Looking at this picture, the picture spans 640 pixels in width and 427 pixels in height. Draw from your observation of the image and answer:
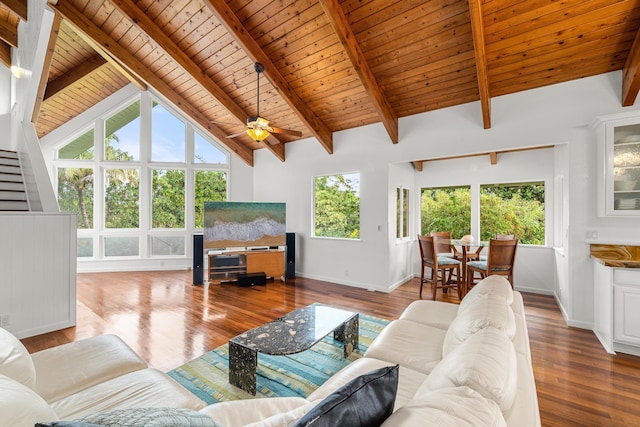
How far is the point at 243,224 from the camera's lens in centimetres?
558

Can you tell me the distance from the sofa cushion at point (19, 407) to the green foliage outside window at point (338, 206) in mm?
4750

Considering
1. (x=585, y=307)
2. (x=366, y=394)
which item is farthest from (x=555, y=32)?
(x=366, y=394)

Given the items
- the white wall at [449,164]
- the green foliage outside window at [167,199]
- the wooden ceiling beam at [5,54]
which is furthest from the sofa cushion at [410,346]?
the wooden ceiling beam at [5,54]

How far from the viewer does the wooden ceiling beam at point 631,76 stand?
2771mm

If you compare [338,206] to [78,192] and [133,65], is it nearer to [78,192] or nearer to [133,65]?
[133,65]

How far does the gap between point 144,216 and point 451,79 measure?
22.4 ft

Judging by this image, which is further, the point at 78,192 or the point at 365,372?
the point at 78,192

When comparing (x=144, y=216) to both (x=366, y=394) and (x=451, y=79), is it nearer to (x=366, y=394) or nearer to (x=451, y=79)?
(x=451, y=79)

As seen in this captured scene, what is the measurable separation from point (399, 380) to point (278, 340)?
969mm

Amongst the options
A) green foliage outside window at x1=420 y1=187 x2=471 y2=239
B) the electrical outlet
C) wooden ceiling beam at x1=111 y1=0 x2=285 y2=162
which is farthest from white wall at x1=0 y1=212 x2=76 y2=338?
green foliage outside window at x1=420 y1=187 x2=471 y2=239

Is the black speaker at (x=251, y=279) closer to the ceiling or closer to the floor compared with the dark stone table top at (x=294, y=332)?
closer to the floor

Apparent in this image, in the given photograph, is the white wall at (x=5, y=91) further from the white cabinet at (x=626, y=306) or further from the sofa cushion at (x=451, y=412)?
the white cabinet at (x=626, y=306)

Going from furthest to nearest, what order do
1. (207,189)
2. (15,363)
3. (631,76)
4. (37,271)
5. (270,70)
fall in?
(207,189) → (270,70) → (37,271) → (631,76) → (15,363)

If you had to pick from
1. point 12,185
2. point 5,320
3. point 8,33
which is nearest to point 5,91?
point 8,33
